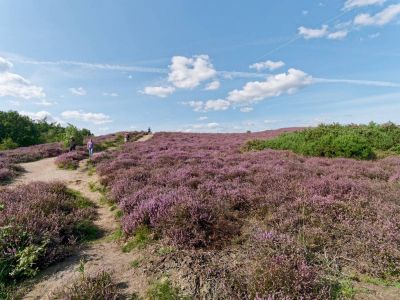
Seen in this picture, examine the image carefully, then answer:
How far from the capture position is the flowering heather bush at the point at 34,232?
5.02 meters

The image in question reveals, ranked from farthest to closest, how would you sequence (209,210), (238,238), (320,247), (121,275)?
(209,210)
(238,238)
(320,247)
(121,275)

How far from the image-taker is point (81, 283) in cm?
432

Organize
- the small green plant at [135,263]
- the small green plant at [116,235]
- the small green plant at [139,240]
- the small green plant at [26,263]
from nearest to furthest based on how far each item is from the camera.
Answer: the small green plant at [26,263]
the small green plant at [135,263]
the small green plant at [139,240]
the small green plant at [116,235]

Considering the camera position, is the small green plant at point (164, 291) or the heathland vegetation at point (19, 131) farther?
the heathland vegetation at point (19, 131)

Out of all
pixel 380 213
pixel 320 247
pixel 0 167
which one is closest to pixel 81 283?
pixel 320 247

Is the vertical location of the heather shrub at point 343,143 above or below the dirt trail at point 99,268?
above

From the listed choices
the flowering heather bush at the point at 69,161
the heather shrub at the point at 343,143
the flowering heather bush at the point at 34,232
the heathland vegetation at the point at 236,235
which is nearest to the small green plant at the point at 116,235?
the heathland vegetation at the point at 236,235

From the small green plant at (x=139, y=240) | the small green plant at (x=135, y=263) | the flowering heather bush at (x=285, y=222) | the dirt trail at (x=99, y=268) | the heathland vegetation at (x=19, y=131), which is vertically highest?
the heathland vegetation at (x=19, y=131)

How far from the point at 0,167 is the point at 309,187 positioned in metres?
17.8

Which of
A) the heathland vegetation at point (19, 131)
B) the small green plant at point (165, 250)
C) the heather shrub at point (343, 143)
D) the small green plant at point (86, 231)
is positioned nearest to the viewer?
the small green plant at point (165, 250)

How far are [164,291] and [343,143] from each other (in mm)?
15738

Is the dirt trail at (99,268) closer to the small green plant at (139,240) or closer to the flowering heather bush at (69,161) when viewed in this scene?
the small green plant at (139,240)

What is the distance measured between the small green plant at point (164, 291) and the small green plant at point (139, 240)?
155cm

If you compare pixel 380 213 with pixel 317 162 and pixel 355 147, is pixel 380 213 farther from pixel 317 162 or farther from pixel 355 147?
pixel 355 147
